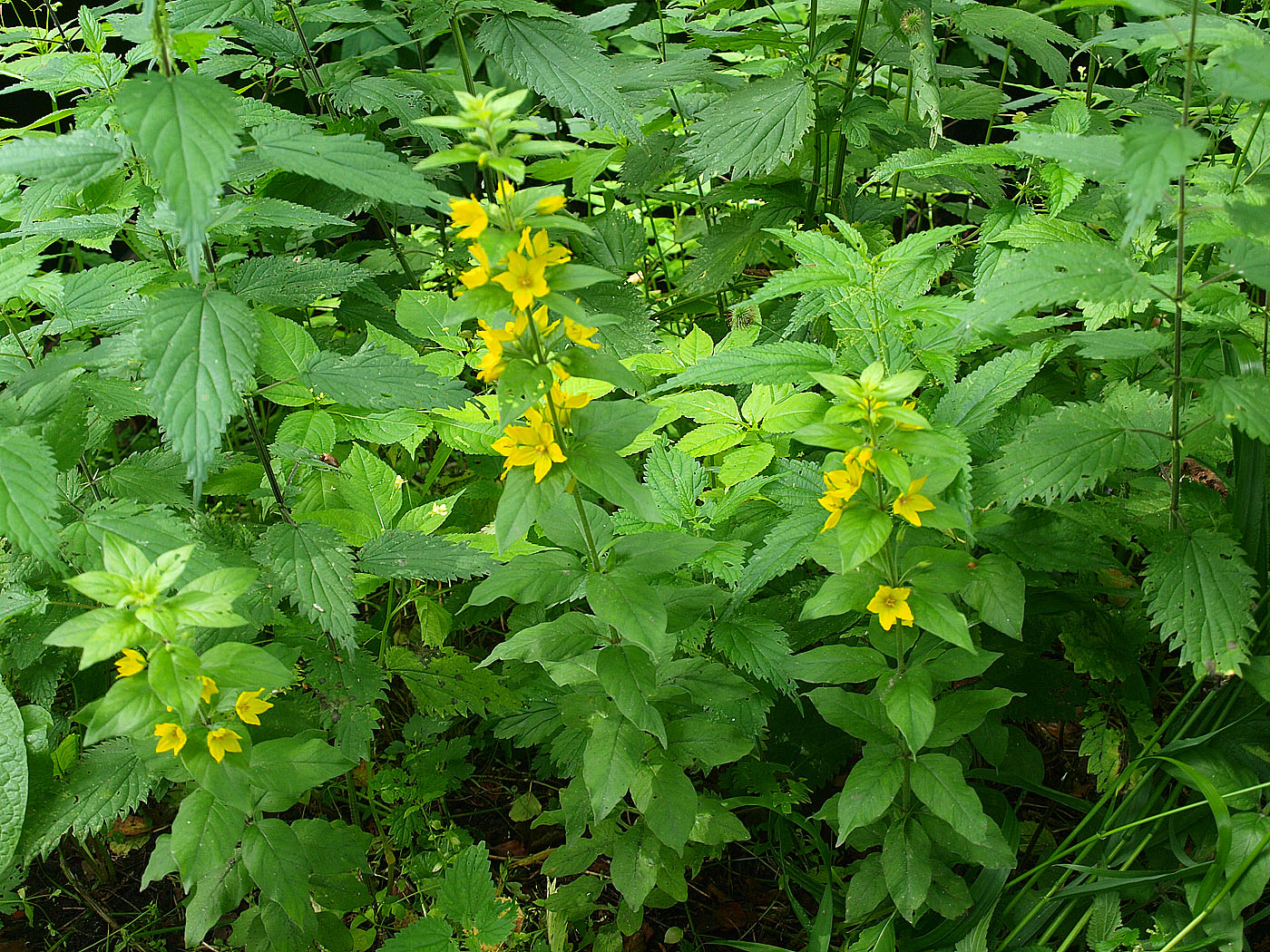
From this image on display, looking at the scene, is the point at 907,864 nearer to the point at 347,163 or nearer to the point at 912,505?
the point at 912,505

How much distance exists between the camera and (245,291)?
144 cm

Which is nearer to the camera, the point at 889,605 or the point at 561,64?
the point at 889,605

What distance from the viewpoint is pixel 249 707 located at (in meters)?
1.31

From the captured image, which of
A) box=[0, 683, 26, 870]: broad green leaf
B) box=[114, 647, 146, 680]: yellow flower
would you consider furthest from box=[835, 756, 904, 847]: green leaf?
box=[0, 683, 26, 870]: broad green leaf

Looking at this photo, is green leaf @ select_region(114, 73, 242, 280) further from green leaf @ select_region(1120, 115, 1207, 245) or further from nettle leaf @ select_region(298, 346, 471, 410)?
green leaf @ select_region(1120, 115, 1207, 245)

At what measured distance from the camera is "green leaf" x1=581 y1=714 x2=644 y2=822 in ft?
4.19

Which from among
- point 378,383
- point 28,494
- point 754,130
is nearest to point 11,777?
point 28,494

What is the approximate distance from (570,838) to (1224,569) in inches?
41.9

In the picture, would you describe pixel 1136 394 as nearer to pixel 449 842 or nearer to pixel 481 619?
pixel 481 619

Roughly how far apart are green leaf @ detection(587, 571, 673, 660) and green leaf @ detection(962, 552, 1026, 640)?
1.48 ft

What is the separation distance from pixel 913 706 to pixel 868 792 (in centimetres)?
16

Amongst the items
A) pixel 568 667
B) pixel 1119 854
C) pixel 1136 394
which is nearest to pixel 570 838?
pixel 568 667

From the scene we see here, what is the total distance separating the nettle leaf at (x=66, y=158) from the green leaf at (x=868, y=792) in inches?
52.3

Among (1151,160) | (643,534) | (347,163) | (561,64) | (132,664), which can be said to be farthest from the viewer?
(561,64)
